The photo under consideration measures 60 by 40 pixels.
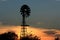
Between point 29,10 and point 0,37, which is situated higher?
point 29,10

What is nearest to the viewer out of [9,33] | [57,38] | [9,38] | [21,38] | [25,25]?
[25,25]

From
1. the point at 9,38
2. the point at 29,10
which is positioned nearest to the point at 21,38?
the point at 29,10

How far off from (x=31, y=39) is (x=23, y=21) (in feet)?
62.4

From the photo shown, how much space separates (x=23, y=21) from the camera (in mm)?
85000

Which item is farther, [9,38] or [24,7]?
[9,38]

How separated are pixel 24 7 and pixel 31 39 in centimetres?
1874

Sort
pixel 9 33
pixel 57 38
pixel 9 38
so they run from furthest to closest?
1. pixel 9 33
2. pixel 9 38
3. pixel 57 38

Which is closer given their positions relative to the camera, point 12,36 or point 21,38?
point 21,38

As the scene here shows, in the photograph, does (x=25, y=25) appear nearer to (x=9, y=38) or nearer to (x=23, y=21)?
(x=23, y=21)

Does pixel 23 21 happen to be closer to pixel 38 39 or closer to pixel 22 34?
pixel 22 34

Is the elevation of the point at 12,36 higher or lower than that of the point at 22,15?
lower

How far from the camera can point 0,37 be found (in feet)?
360

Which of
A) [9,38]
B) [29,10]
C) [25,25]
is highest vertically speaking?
[29,10]

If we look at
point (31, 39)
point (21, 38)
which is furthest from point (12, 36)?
point (21, 38)
